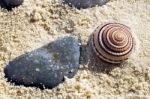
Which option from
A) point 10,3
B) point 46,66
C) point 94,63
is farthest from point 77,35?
point 10,3

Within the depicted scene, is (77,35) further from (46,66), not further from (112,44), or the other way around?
(46,66)

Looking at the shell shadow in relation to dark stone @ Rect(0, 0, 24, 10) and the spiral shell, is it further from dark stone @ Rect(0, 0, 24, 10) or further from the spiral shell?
dark stone @ Rect(0, 0, 24, 10)

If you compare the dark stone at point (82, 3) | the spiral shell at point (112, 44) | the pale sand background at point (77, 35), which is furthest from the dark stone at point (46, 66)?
the dark stone at point (82, 3)

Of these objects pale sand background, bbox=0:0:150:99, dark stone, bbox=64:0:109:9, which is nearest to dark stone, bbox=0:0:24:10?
pale sand background, bbox=0:0:150:99

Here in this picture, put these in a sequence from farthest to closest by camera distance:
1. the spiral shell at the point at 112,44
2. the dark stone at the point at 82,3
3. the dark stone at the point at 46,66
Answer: the dark stone at the point at 82,3, the spiral shell at the point at 112,44, the dark stone at the point at 46,66

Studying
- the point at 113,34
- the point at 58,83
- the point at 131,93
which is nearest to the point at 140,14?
the point at 113,34

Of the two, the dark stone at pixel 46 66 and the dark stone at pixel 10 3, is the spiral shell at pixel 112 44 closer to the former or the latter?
the dark stone at pixel 46 66
